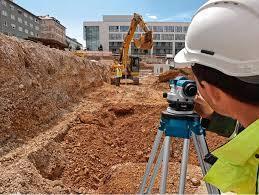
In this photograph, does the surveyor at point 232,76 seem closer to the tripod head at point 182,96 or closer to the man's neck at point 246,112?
the man's neck at point 246,112

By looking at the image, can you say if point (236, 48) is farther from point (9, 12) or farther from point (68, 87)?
point (9, 12)

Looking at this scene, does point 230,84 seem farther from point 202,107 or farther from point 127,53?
point 127,53

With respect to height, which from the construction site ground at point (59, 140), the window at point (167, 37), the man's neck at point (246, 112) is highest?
the window at point (167, 37)

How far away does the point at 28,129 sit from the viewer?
493 centimetres

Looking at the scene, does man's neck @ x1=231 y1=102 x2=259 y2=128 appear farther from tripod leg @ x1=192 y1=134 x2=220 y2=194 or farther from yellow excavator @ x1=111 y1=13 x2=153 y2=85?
yellow excavator @ x1=111 y1=13 x2=153 y2=85

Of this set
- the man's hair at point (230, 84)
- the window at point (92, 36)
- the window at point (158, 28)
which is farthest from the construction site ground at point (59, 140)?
the window at point (92, 36)

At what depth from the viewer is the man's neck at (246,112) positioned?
878 millimetres

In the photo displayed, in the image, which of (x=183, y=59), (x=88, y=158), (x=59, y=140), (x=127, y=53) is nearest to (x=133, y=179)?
(x=88, y=158)

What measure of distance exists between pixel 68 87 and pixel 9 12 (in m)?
42.2

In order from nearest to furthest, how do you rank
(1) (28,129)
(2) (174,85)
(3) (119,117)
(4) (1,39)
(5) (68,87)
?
(2) (174,85), (1) (28,129), (4) (1,39), (3) (119,117), (5) (68,87)

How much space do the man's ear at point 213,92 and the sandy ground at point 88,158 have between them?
2.81 metres

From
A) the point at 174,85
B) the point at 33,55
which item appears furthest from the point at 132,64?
the point at 174,85

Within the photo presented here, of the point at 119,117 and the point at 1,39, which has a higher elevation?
the point at 1,39

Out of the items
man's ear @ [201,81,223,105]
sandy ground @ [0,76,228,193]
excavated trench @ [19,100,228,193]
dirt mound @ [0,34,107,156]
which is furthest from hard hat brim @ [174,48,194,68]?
dirt mound @ [0,34,107,156]
